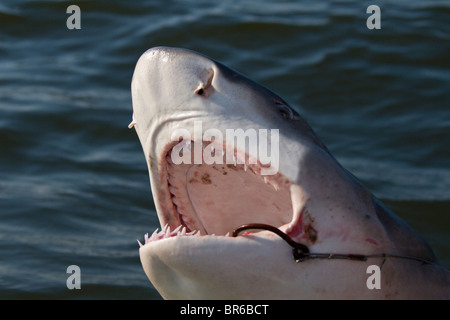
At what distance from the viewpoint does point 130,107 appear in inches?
191

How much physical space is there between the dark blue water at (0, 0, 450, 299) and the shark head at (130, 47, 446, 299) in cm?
141

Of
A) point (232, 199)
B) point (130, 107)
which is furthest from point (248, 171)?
point (130, 107)

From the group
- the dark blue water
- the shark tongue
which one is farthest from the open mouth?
the dark blue water

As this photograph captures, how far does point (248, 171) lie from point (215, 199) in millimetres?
181

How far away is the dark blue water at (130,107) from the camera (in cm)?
355

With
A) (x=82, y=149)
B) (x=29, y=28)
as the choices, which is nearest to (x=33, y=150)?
(x=82, y=149)

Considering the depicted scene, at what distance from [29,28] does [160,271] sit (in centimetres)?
449

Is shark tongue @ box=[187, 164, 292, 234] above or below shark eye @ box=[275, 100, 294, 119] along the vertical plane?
below

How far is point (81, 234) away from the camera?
3.62m

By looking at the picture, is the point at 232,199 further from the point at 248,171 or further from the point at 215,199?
the point at 248,171

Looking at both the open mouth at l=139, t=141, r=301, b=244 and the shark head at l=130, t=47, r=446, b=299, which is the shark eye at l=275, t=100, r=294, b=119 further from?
the open mouth at l=139, t=141, r=301, b=244

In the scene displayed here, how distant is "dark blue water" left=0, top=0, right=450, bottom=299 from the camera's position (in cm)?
Result: 355

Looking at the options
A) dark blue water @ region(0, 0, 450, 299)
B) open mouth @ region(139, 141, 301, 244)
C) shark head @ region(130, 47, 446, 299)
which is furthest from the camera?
dark blue water @ region(0, 0, 450, 299)
